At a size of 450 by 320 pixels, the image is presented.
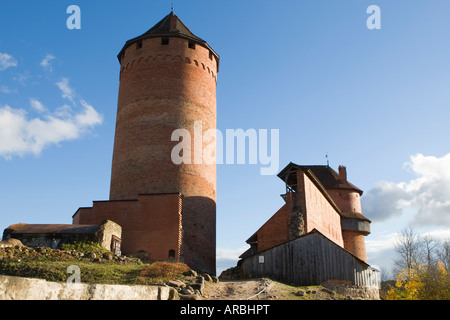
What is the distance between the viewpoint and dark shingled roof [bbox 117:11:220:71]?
2450 cm

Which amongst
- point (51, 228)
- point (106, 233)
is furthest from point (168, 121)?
point (51, 228)

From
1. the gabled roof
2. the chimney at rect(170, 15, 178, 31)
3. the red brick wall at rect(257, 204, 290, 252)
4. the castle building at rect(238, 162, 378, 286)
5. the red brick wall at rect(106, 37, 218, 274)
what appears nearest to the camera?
the castle building at rect(238, 162, 378, 286)

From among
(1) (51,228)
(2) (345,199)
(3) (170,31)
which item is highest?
(3) (170,31)

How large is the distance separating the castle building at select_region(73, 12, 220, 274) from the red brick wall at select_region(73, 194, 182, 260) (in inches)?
1.8

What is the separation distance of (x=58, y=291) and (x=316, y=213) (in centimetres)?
2042

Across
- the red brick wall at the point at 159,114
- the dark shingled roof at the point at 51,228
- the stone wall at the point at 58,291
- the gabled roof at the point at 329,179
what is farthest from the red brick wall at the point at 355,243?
the stone wall at the point at 58,291

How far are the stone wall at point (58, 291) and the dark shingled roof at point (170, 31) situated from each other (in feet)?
69.0

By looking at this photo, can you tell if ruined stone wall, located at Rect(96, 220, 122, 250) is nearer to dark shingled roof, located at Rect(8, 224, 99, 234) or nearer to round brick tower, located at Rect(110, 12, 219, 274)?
dark shingled roof, located at Rect(8, 224, 99, 234)

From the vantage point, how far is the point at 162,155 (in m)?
21.9

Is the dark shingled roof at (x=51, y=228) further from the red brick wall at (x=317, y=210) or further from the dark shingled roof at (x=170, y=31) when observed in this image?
the dark shingled roof at (x=170, y=31)

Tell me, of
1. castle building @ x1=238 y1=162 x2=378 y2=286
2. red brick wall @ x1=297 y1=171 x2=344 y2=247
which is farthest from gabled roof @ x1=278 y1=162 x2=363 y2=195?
red brick wall @ x1=297 y1=171 x2=344 y2=247

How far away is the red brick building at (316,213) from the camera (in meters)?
20.9

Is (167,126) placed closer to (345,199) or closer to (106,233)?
(106,233)
